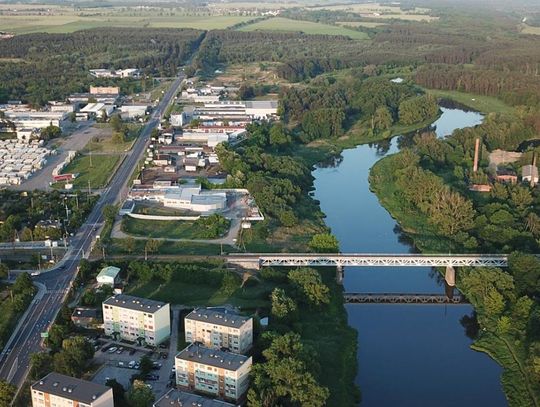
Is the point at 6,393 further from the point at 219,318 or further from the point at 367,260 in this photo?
the point at 367,260

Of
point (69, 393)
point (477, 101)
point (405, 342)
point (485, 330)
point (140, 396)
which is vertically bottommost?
point (477, 101)

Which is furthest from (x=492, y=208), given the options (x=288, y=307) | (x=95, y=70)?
(x=95, y=70)

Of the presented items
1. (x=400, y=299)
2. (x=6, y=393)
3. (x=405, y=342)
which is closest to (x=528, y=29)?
(x=400, y=299)

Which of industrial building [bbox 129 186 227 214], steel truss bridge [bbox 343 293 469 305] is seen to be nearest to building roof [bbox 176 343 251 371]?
steel truss bridge [bbox 343 293 469 305]

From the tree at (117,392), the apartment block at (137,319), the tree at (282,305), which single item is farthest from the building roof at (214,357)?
the tree at (282,305)

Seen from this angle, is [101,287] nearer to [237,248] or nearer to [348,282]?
[237,248]

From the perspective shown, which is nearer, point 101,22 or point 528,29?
point 528,29

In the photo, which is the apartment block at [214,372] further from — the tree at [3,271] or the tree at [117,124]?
the tree at [117,124]
